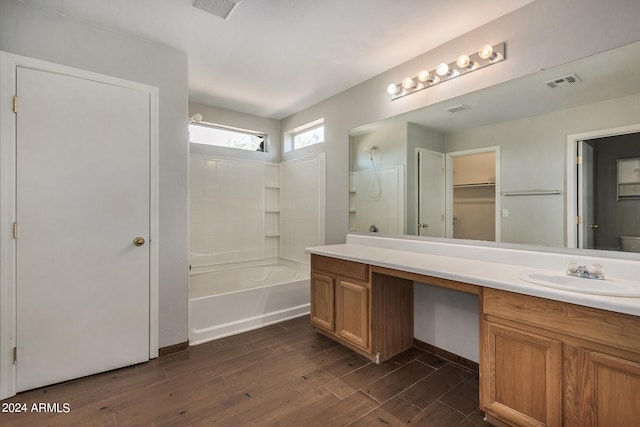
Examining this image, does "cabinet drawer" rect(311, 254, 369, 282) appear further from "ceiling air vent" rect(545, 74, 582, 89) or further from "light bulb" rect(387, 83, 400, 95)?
"ceiling air vent" rect(545, 74, 582, 89)

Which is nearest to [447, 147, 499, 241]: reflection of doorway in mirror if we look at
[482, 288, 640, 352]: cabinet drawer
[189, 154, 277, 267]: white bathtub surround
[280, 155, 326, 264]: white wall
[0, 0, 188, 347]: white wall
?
[482, 288, 640, 352]: cabinet drawer

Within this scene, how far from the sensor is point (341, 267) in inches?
94.7

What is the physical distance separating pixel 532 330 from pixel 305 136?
10.8 feet

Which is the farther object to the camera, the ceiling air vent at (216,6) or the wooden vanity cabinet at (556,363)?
the ceiling air vent at (216,6)

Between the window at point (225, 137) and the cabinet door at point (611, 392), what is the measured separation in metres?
3.89

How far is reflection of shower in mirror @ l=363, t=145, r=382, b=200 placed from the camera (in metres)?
2.83

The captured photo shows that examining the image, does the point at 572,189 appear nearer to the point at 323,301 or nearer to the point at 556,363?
the point at 556,363

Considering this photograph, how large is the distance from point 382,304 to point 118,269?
77.5 inches

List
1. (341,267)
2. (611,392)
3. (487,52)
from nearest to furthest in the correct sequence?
(611,392) → (487,52) → (341,267)

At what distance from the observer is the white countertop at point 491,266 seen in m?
1.18

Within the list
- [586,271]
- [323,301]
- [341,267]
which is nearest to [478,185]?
[586,271]

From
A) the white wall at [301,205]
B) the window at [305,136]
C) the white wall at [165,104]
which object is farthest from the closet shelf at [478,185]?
the white wall at [165,104]

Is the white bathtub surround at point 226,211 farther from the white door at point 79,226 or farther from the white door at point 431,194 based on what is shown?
the white door at point 431,194

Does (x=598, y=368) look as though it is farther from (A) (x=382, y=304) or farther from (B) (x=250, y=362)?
(B) (x=250, y=362)
